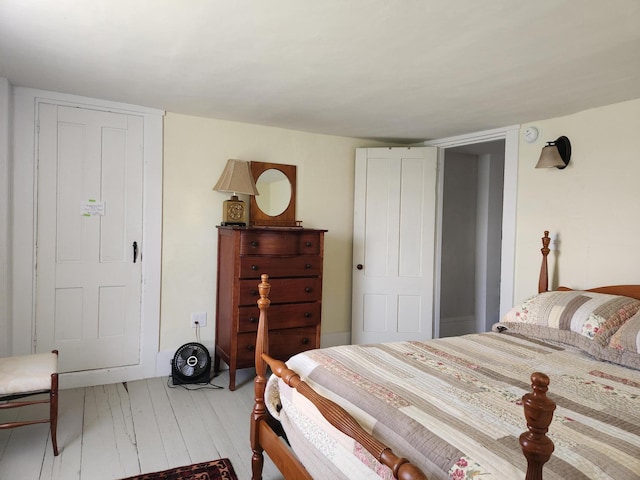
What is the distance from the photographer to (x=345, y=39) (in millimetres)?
2039

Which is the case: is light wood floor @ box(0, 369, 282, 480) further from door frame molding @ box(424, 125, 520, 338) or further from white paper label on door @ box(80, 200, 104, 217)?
door frame molding @ box(424, 125, 520, 338)

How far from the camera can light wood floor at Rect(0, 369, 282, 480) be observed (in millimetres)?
2248

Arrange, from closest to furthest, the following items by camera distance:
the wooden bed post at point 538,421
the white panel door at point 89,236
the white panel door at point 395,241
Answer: the wooden bed post at point 538,421 → the white panel door at point 89,236 → the white panel door at point 395,241

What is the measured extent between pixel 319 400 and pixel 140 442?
1.55 metres

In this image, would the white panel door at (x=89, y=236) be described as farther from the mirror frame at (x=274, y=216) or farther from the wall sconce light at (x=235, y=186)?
the mirror frame at (x=274, y=216)

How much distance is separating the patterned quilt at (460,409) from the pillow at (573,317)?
0.11 metres

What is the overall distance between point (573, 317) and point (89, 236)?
327 cm

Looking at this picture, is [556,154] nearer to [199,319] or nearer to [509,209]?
[509,209]

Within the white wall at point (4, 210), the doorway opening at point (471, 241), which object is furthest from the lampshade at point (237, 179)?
the doorway opening at point (471, 241)

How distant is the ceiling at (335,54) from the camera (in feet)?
5.86

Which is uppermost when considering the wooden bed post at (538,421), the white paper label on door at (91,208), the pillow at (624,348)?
the white paper label on door at (91,208)

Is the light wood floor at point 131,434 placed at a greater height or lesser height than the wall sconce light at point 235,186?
lesser

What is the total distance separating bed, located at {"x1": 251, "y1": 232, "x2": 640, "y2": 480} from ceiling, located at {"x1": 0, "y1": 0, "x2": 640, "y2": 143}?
4.24 ft

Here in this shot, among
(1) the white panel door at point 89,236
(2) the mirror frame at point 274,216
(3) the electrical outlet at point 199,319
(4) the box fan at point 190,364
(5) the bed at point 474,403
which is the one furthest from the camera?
(2) the mirror frame at point 274,216
